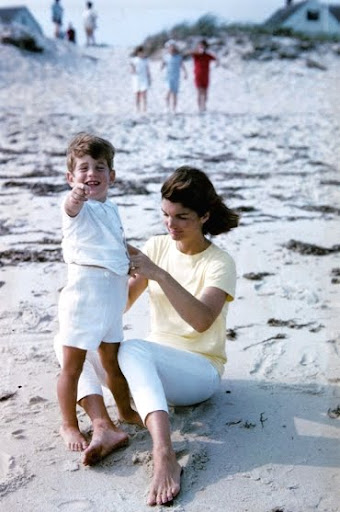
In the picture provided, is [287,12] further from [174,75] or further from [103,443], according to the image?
[103,443]

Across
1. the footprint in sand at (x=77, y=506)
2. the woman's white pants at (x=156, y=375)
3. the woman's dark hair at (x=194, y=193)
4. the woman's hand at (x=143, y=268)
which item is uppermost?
the woman's dark hair at (x=194, y=193)

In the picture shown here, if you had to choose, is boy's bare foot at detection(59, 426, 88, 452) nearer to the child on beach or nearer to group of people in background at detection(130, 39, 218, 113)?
the child on beach

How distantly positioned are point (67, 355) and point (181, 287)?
1.65 ft

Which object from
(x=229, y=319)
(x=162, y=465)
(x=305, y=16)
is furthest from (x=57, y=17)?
(x=162, y=465)

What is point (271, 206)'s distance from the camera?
22.2ft

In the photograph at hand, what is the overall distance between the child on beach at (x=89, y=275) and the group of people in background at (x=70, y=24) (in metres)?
17.4

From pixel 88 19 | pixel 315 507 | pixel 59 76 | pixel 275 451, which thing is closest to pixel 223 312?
pixel 275 451

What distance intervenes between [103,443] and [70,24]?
23.1 m

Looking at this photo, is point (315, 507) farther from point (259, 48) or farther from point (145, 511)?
point (259, 48)

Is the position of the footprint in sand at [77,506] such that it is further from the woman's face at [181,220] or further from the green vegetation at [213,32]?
A: the green vegetation at [213,32]

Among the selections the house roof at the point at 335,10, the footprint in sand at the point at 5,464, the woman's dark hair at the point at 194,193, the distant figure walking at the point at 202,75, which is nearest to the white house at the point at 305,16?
the house roof at the point at 335,10

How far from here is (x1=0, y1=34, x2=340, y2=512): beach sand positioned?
2.61m

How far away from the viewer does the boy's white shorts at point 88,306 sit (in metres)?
2.77

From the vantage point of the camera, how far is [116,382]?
116 inches
